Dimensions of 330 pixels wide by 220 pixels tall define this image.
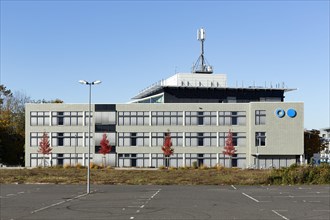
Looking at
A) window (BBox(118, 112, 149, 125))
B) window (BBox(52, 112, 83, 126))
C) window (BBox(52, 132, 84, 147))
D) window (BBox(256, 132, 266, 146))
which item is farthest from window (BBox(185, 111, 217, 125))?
window (BBox(52, 132, 84, 147))

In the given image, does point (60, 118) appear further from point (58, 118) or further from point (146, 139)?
point (146, 139)

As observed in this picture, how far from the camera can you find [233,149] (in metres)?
91.5

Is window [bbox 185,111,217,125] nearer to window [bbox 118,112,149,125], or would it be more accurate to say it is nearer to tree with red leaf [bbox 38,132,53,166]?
window [bbox 118,112,149,125]

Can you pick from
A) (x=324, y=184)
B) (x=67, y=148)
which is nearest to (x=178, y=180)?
(x=324, y=184)

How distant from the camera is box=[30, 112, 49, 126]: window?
316 ft

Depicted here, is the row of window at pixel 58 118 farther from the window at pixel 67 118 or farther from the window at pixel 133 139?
the window at pixel 133 139

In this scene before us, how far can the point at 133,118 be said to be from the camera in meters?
95.6

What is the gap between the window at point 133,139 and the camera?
3750 inches

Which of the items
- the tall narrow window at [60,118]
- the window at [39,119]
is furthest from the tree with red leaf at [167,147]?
the window at [39,119]

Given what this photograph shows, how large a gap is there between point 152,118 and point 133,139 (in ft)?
17.3

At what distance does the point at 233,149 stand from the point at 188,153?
28.3 feet

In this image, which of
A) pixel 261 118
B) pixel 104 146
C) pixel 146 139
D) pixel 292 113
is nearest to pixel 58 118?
pixel 104 146

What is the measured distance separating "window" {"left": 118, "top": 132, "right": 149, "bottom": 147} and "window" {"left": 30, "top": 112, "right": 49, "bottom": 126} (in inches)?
552

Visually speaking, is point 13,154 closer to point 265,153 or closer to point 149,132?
point 149,132
